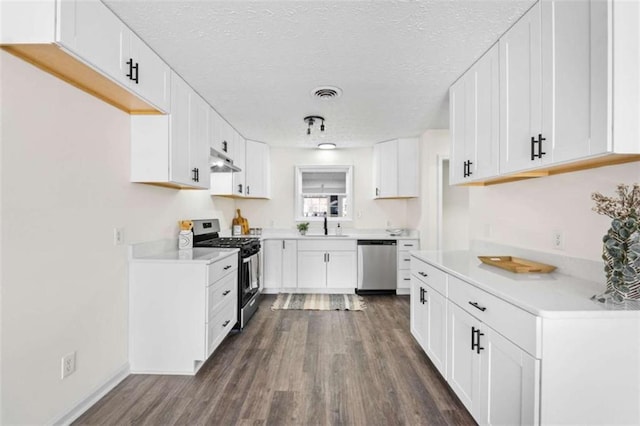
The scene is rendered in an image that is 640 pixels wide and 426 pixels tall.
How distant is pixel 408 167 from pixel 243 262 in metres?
2.84

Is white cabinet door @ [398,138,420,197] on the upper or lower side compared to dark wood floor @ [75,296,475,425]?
upper

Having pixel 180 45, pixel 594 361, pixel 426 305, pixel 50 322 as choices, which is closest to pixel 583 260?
pixel 594 361

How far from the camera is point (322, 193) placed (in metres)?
5.16

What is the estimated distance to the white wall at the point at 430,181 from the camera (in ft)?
13.5

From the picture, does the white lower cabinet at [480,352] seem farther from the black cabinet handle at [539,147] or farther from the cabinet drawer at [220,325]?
the cabinet drawer at [220,325]

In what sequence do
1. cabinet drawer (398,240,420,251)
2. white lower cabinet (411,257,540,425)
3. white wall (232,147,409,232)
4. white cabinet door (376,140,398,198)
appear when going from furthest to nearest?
white wall (232,147,409,232) < white cabinet door (376,140,398,198) < cabinet drawer (398,240,420,251) < white lower cabinet (411,257,540,425)

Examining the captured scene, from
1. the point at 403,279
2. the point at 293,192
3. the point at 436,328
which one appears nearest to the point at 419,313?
the point at 436,328

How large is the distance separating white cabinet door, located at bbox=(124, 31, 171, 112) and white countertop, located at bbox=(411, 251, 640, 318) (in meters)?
2.36

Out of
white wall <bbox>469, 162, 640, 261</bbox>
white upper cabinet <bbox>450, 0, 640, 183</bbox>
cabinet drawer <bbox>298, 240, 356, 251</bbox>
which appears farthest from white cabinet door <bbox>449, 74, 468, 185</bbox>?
cabinet drawer <bbox>298, 240, 356, 251</bbox>

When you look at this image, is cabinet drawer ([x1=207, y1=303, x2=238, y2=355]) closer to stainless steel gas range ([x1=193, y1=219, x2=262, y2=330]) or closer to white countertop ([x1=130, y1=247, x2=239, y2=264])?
stainless steel gas range ([x1=193, y1=219, x2=262, y2=330])

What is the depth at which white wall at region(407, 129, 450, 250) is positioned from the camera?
13.5 ft

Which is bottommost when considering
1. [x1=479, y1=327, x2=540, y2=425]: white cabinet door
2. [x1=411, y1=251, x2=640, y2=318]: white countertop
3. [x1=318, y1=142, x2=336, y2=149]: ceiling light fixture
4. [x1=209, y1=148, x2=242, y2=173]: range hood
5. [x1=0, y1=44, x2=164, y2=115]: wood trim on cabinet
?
[x1=479, y1=327, x2=540, y2=425]: white cabinet door

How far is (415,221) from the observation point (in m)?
4.53

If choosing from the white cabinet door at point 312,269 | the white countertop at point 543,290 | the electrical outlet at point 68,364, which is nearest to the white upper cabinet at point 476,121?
the white countertop at point 543,290
